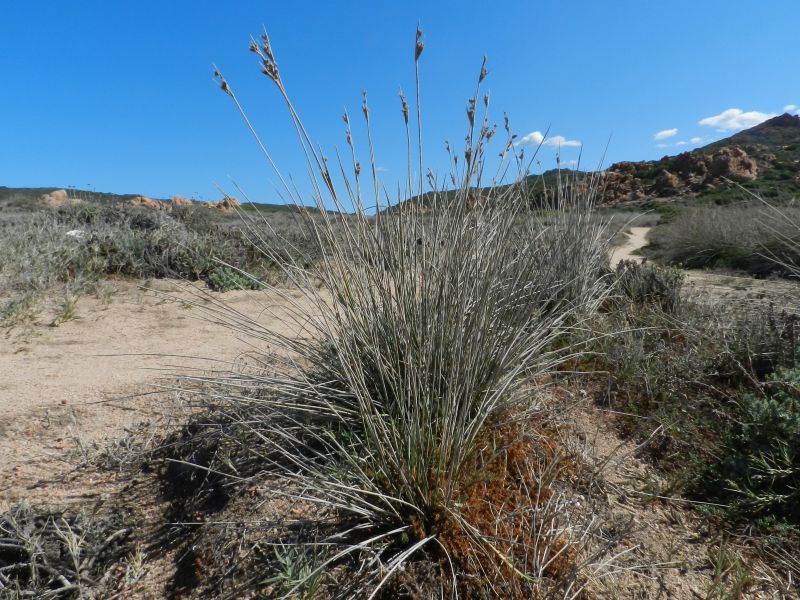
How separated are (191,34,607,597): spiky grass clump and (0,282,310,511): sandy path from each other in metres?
0.54

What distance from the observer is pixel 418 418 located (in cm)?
153

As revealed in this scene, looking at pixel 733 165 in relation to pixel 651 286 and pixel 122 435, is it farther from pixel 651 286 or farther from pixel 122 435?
pixel 122 435

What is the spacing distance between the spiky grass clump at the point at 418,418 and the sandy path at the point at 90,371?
536mm


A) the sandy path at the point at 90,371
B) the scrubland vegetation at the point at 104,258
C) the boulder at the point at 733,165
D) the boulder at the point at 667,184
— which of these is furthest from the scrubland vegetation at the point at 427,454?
the boulder at the point at 733,165

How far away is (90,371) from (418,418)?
9.10 ft

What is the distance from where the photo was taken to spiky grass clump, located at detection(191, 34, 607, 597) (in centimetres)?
147

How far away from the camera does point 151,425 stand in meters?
2.52

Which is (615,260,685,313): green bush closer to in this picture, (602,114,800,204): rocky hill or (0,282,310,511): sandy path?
(0,282,310,511): sandy path

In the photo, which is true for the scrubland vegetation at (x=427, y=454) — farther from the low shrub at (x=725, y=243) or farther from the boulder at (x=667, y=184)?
the boulder at (x=667, y=184)

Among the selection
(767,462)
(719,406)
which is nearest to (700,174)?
(719,406)

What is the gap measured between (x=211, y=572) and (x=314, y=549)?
35 centimetres

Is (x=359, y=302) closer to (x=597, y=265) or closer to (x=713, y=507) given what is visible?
(x=713, y=507)

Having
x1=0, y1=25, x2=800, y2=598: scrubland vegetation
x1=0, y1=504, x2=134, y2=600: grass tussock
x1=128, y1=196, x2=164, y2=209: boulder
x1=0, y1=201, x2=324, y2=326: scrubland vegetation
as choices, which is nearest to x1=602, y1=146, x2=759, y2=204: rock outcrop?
x1=128, y1=196, x2=164, y2=209: boulder

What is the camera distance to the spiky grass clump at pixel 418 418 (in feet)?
4.84
